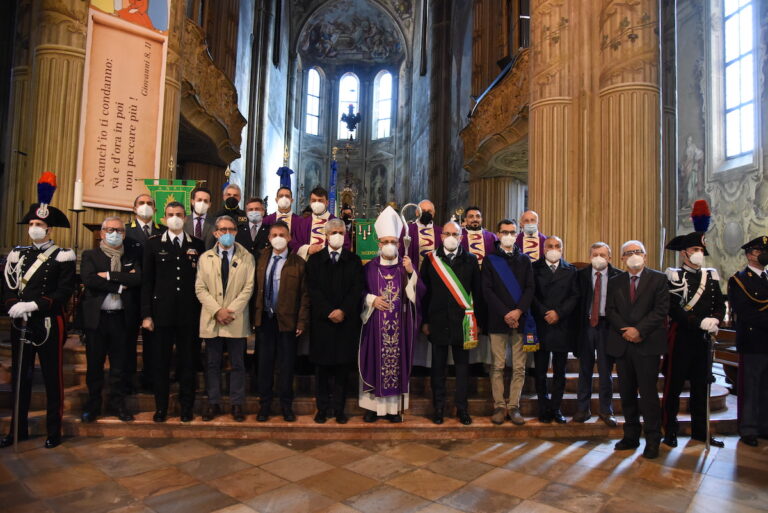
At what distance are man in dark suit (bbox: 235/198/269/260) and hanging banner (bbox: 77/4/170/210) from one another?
8.58 ft

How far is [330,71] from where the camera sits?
27.0m

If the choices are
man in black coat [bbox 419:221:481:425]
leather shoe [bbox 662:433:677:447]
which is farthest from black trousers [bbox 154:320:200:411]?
leather shoe [bbox 662:433:677:447]

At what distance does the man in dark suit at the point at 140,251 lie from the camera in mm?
4434

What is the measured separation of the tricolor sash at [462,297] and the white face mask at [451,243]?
0.47 feet

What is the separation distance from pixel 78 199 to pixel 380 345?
3606 millimetres

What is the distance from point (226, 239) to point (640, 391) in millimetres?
3632

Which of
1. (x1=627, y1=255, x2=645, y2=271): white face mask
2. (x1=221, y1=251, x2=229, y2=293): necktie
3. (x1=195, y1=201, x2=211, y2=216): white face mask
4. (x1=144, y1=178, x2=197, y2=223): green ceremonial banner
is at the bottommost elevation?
(x1=221, y1=251, x2=229, y2=293): necktie

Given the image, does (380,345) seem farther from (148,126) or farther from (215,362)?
(148,126)

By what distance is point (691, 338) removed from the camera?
4.41 meters

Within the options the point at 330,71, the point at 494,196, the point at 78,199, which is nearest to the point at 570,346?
the point at 78,199

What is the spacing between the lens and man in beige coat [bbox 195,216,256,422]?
4.36 m

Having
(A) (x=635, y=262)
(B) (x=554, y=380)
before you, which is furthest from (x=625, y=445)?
(A) (x=635, y=262)

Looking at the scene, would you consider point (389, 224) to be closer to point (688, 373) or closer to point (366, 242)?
point (366, 242)

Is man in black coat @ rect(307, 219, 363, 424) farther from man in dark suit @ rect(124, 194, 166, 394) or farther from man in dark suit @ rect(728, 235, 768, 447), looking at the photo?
man in dark suit @ rect(728, 235, 768, 447)
